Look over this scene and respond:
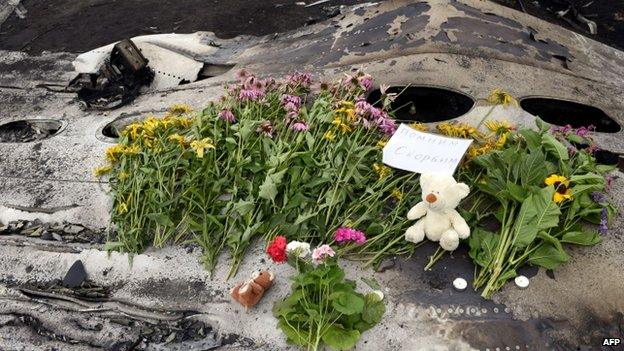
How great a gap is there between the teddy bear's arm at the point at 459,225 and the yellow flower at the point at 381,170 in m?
0.53

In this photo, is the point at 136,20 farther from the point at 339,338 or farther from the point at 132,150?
the point at 339,338

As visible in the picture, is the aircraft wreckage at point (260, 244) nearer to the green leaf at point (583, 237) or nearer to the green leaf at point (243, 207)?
the green leaf at point (583, 237)

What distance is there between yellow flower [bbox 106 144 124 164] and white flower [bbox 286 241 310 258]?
5.17 feet

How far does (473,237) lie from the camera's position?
315 cm

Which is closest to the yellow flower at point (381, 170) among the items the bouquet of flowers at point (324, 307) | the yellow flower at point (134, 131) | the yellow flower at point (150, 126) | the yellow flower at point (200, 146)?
the bouquet of flowers at point (324, 307)

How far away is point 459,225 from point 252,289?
1217 millimetres

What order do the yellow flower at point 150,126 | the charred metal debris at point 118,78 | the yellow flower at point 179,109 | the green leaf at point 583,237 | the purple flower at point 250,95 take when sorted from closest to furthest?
1. the green leaf at point 583,237
2. the yellow flower at point 150,126
3. the purple flower at point 250,95
4. the yellow flower at point 179,109
5. the charred metal debris at point 118,78

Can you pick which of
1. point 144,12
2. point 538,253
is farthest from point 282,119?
point 144,12

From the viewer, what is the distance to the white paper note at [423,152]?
3418 mm

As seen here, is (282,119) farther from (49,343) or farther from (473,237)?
(49,343)

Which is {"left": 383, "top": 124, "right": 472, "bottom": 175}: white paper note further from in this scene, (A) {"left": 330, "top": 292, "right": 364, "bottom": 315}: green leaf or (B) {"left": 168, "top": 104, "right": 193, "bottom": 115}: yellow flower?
(B) {"left": 168, "top": 104, "right": 193, "bottom": 115}: yellow flower

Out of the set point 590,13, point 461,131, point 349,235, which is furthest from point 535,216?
point 590,13

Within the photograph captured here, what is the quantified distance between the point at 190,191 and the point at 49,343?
118 centimetres

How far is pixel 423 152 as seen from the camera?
3.54 meters
